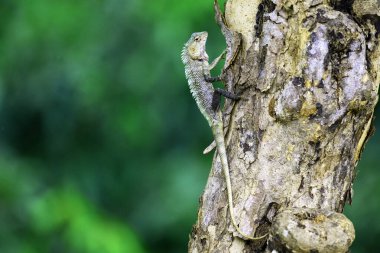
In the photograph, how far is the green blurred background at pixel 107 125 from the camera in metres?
5.47

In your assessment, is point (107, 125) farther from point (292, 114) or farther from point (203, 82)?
point (292, 114)

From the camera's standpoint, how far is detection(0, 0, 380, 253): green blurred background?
5.47 meters

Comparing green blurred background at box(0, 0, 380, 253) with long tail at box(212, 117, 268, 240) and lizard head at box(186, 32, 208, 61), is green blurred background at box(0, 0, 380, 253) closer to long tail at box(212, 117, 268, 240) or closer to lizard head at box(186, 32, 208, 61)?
lizard head at box(186, 32, 208, 61)

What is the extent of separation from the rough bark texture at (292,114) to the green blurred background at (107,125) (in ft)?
5.54

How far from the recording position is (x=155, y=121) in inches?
227

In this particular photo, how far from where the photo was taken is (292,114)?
3.39 metres

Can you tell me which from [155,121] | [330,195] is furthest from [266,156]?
[155,121]

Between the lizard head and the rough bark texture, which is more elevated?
the lizard head

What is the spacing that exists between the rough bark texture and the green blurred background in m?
1.69

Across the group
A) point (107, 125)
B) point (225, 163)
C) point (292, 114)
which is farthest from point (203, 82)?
point (107, 125)

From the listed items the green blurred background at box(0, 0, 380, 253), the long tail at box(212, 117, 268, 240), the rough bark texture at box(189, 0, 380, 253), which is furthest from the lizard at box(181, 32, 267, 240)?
the green blurred background at box(0, 0, 380, 253)

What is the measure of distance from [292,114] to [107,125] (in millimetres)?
2641

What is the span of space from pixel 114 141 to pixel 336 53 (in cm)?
272

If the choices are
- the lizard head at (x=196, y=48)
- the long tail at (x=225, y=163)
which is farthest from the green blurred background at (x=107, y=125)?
the long tail at (x=225, y=163)
